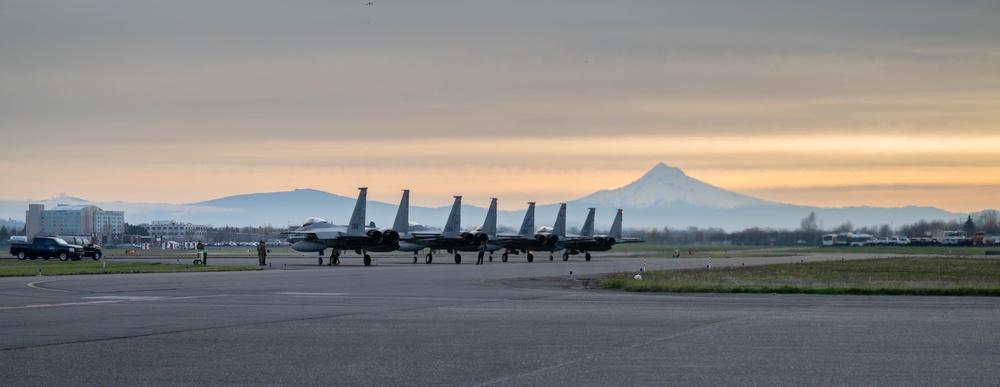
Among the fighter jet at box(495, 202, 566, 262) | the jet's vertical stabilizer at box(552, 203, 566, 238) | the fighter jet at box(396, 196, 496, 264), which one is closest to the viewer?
the fighter jet at box(396, 196, 496, 264)

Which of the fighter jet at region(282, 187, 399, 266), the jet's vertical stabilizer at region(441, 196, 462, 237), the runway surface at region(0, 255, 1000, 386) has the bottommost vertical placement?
the runway surface at region(0, 255, 1000, 386)

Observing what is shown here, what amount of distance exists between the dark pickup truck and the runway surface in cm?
5103

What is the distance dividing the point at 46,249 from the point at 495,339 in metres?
69.1

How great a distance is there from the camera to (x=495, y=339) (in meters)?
17.6

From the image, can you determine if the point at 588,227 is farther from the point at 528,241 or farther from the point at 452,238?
the point at 452,238

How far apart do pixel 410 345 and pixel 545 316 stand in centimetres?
623

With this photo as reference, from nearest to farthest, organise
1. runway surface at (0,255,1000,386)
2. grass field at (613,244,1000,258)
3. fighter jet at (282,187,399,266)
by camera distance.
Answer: runway surface at (0,255,1000,386) → fighter jet at (282,187,399,266) → grass field at (613,244,1000,258)

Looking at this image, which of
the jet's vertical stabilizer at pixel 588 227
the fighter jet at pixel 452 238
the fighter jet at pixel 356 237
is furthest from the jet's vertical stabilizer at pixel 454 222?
the jet's vertical stabilizer at pixel 588 227

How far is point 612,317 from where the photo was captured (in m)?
22.2

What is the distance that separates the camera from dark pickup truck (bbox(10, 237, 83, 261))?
77.4 metres

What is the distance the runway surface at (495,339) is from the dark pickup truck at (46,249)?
167ft

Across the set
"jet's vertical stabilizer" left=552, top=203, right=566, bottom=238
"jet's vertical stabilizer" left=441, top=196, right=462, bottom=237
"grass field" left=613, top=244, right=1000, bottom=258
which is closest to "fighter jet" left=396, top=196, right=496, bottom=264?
"jet's vertical stabilizer" left=441, top=196, right=462, bottom=237

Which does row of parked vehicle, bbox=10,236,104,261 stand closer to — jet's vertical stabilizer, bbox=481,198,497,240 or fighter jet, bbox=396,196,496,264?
fighter jet, bbox=396,196,496,264

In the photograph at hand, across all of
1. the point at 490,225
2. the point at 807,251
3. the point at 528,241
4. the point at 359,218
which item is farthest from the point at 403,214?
the point at 807,251
